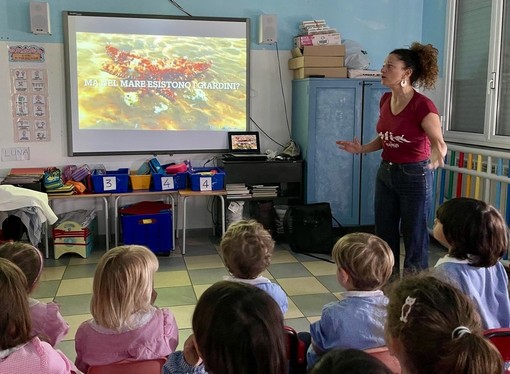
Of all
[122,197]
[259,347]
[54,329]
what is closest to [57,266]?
[122,197]

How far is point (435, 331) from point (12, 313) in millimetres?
1121

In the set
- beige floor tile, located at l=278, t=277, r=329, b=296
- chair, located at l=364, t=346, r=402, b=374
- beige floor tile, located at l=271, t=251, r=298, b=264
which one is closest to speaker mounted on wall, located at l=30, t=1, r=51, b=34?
beige floor tile, located at l=271, t=251, r=298, b=264

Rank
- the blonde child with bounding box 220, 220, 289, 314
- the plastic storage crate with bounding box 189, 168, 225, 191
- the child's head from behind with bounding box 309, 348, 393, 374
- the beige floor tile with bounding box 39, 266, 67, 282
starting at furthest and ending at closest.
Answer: the plastic storage crate with bounding box 189, 168, 225, 191, the beige floor tile with bounding box 39, 266, 67, 282, the blonde child with bounding box 220, 220, 289, 314, the child's head from behind with bounding box 309, 348, 393, 374

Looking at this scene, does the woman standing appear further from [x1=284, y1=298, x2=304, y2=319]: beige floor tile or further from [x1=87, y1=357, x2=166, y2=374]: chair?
[x1=87, y1=357, x2=166, y2=374]: chair

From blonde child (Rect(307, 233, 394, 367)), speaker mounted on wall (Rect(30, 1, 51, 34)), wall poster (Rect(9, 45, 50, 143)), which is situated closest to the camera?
blonde child (Rect(307, 233, 394, 367))

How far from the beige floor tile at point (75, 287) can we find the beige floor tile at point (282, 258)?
1538 mm

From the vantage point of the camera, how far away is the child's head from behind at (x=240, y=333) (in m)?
1.08

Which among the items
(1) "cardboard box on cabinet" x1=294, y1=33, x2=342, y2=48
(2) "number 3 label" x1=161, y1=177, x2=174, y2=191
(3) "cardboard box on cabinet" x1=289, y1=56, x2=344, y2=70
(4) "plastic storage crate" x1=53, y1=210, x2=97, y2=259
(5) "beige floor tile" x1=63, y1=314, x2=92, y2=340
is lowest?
(5) "beige floor tile" x1=63, y1=314, x2=92, y2=340

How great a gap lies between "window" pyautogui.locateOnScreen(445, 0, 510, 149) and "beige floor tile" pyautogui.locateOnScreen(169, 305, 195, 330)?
2.90m

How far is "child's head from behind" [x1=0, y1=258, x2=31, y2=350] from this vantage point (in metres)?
1.54

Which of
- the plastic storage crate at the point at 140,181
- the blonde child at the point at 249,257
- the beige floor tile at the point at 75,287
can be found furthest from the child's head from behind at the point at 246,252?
the plastic storage crate at the point at 140,181

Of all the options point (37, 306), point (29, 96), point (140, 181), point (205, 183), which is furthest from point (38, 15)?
point (37, 306)

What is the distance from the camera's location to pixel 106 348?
1.90m

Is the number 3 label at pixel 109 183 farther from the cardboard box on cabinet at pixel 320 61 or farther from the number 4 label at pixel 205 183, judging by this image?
the cardboard box on cabinet at pixel 320 61
